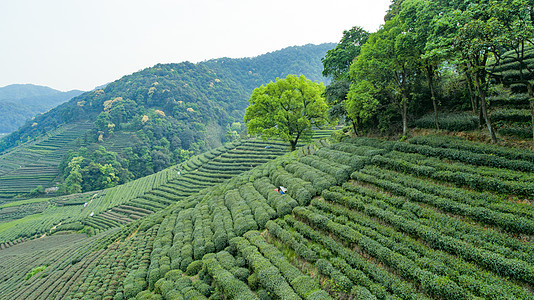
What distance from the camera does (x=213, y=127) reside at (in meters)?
130

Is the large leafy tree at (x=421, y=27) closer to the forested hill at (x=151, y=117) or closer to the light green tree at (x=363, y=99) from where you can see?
the light green tree at (x=363, y=99)

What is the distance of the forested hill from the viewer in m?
91.1

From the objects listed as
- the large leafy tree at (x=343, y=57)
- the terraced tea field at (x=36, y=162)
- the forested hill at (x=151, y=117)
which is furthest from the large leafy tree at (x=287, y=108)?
the terraced tea field at (x=36, y=162)

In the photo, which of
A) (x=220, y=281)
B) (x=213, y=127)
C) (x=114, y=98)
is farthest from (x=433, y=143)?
(x=114, y=98)

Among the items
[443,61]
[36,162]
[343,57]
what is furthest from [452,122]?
[36,162]

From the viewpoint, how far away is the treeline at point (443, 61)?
9969 millimetres

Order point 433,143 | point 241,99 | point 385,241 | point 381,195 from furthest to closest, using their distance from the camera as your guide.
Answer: point 241,99, point 433,143, point 381,195, point 385,241

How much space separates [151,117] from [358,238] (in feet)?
388

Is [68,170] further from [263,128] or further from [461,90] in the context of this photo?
[461,90]

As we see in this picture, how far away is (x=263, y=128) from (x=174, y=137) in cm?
9058

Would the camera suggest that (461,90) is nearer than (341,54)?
Yes

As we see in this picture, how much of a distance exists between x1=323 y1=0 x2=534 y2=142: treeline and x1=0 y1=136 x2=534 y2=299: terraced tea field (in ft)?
12.1

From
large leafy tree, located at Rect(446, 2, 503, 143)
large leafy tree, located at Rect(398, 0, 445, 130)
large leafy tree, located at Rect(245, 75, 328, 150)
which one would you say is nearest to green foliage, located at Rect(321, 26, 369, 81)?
large leafy tree, located at Rect(245, 75, 328, 150)

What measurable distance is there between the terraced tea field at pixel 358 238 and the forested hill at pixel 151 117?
8068 centimetres
